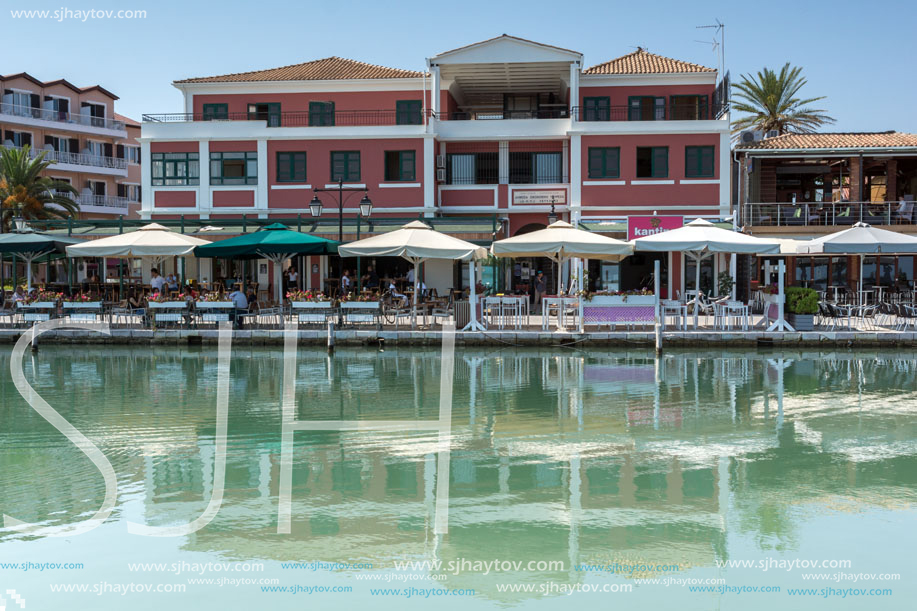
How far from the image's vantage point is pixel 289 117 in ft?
116

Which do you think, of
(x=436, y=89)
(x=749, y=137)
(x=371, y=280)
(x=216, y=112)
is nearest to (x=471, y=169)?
(x=436, y=89)

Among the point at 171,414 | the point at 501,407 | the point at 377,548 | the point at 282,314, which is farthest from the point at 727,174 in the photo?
the point at 377,548

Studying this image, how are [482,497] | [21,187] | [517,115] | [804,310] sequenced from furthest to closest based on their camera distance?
[21,187] < [517,115] < [804,310] < [482,497]

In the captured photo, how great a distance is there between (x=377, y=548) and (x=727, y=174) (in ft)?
92.0

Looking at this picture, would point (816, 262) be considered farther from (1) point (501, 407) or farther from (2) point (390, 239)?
(1) point (501, 407)

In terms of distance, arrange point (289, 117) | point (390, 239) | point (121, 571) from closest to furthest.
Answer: point (121, 571) → point (390, 239) → point (289, 117)

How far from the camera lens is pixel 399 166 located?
1326 inches

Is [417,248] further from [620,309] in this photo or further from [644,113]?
[644,113]

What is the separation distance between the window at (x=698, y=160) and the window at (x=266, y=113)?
16.8m

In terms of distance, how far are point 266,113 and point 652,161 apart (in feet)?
52.3

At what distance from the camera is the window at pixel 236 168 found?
112 ft

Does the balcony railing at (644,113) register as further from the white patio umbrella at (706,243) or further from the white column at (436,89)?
the white patio umbrella at (706,243)

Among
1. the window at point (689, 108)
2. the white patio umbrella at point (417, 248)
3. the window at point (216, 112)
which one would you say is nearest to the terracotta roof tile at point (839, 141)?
the window at point (689, 108)

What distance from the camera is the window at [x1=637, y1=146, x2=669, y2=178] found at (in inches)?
1291
